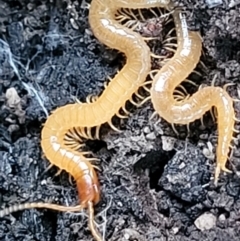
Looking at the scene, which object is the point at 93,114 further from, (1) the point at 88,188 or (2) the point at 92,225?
(2) the point at 92,225

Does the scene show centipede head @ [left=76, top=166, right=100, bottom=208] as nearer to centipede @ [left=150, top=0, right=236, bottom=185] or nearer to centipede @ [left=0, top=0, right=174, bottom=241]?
centipede @ [left=0, top=0, right=174, bottom=241]

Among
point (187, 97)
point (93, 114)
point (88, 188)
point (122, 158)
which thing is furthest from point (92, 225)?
point (187, 97)

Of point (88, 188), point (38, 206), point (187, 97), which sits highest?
point (187, 97)

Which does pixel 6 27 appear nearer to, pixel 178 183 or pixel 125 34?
pixel 125 34

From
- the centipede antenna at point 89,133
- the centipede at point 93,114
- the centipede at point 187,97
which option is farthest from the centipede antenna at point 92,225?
the centipede at point 187,97

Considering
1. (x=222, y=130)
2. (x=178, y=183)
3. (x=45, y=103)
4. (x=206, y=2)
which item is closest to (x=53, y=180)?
(x=45, y=103)

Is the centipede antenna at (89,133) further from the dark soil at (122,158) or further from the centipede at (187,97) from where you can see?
the centipede at (187,97)

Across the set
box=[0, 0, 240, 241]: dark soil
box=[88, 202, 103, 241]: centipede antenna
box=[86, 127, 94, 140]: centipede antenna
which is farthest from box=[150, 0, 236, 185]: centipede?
box=[88, 202, 103, 241]: centipede antenna
